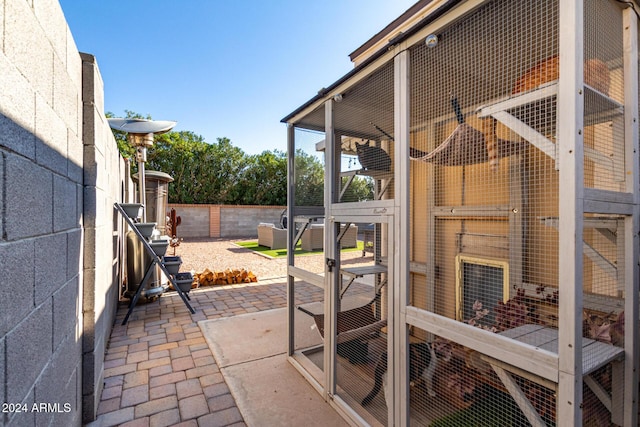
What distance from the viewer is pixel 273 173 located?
1652 centimetres

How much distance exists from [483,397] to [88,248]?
7.87ft

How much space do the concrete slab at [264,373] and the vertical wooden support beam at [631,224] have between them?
143cm

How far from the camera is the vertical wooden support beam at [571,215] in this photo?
90 cm

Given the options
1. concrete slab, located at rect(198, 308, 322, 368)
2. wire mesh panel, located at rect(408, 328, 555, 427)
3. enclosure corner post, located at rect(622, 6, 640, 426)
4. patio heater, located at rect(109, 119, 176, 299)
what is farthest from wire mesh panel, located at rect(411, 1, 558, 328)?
Answer: patio heater, located at rect(109, 119, 176, 299)

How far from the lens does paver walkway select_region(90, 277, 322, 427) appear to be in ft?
6.23

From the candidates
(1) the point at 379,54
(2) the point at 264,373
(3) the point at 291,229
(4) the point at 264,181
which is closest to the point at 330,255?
(3) the point at 291,229

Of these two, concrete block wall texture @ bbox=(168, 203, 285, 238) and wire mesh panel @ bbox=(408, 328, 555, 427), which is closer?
wire mesh panel @ bbox=(408, 328, 555, 427)

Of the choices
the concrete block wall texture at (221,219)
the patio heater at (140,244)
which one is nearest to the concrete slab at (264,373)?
the patio heater at (140,244)

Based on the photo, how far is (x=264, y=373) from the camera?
2.41 metres

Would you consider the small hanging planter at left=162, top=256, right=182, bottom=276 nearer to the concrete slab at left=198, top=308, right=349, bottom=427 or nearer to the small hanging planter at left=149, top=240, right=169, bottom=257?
the small hanging planter at left=149, top=240, right=169, bottom=257

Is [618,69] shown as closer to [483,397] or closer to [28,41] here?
[483,397]

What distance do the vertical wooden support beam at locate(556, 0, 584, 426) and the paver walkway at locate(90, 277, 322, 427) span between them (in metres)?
1.76

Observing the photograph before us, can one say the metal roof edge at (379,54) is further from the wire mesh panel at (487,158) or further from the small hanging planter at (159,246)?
the small hanging planter at (159,246)

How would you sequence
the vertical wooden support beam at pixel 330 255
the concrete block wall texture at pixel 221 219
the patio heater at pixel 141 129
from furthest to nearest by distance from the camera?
the concrete block wall texture at pixel 221 219 → the patio heater at pixel 141 129 → the vertical wooden support beam at pixel 330 255
